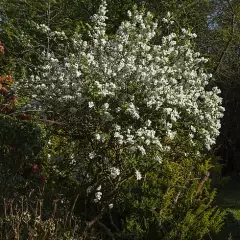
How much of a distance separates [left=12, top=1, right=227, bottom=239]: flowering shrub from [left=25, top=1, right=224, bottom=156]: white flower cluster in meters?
0.01

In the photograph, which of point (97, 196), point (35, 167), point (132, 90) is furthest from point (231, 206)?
point (35, 167)

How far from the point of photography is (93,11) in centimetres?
1228

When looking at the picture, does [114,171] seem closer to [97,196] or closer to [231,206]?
[97,196]

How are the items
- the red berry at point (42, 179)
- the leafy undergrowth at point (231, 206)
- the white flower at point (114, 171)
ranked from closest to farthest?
the white flower at point (114, 171)
the red berry at point (42, 179)
the leafy undergrowth at point (231, 206)

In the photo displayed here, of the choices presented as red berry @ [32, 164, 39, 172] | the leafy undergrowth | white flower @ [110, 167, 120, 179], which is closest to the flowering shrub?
white flower @ [110, 167, 120, 179]

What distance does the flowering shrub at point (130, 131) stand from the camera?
5.50 metres

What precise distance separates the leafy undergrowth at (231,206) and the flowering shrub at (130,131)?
543 millimetres

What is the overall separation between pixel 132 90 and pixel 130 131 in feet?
1.60

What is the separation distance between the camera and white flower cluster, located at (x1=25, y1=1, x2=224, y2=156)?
544 cm

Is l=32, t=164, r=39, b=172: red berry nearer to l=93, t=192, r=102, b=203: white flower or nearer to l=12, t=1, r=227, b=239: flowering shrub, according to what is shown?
l=12, t=1, r=227, b=239: flowering shrub

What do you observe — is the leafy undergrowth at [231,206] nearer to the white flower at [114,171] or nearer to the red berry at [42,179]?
the white flower at [114,171]

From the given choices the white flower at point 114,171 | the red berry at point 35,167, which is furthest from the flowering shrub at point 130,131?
the red berry at point 35,167

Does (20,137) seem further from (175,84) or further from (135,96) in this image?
(175,84)

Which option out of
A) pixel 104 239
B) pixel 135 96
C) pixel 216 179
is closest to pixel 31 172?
pixel 104 239
